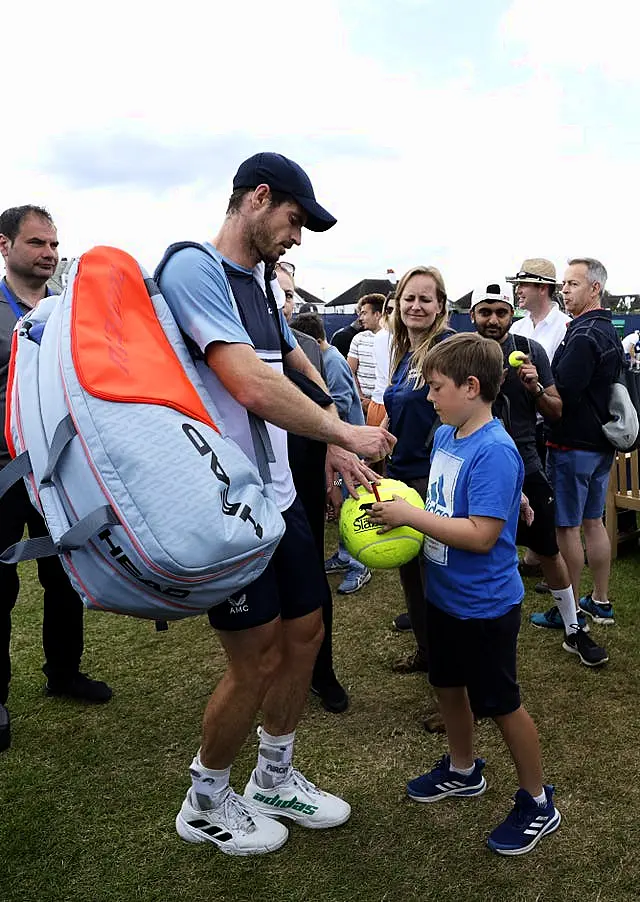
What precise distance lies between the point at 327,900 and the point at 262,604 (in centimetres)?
100

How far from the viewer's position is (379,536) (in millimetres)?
2682

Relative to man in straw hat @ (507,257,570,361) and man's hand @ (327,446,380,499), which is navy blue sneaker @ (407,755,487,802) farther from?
man in straw hat @ (507,257,570,361)

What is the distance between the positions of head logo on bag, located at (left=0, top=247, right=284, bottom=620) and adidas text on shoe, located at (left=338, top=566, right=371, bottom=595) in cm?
349

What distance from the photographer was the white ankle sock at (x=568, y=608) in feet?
13.6

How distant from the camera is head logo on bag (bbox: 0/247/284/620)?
188 centimetres

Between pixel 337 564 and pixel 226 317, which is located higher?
pixel 226 317

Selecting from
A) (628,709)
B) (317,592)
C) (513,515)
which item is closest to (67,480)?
(317,592)

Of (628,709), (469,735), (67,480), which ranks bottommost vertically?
(628,709)

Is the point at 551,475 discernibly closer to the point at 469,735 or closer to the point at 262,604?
the point at 469,735

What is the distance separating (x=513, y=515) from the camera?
2.64 metres

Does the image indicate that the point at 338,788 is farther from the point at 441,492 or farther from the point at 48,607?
the point at 48,607

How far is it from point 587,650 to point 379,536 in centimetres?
204

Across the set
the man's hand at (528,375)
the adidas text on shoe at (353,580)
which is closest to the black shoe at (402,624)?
the adidas text on shoe at (353,580)
